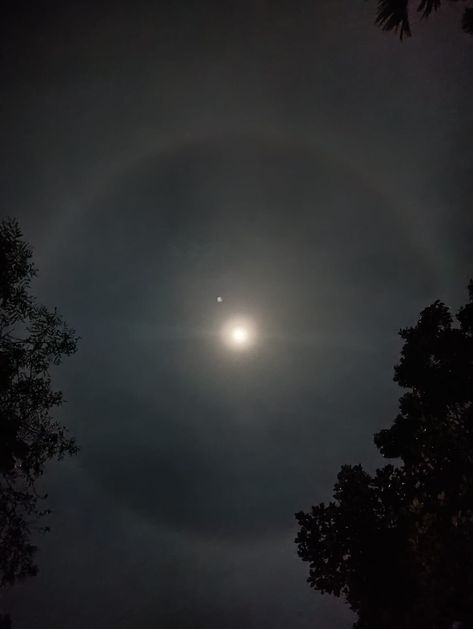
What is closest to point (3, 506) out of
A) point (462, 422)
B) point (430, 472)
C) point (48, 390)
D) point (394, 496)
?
Result: point (48, 390)

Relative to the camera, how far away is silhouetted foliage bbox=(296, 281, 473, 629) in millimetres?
10086

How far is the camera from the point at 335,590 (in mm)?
11344

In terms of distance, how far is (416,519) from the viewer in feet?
37.5

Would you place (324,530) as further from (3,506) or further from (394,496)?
(3,506)

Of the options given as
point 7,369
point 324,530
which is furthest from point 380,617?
point 7,369

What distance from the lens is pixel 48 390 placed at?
47.6ft

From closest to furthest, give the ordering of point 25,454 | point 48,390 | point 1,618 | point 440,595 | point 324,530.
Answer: point 440,595, point 324,530, point 25,454, point 48,390, point 1,618

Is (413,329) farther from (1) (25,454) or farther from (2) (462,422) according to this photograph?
(1) (25,454)

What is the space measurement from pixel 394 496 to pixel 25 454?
1336cm

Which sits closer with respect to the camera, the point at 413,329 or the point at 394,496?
the point at 394,496

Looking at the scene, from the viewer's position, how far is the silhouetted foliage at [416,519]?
1009cm

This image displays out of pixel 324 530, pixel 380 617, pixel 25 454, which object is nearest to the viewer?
pixel 380 617

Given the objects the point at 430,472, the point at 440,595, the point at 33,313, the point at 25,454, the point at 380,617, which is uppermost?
the point at 33,313

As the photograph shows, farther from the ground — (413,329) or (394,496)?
(413,329)
